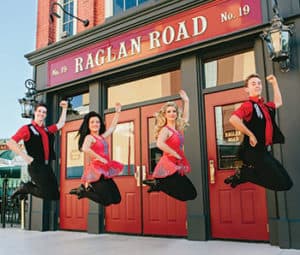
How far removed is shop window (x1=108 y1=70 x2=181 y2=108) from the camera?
6.71 meters

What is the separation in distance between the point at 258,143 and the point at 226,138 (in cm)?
282

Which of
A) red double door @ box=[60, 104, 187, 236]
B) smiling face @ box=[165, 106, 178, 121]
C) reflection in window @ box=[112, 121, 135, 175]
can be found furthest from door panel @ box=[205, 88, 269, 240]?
smiling face @ box=[165, 106, 178, 121]

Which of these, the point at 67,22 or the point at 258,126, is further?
the point at 67,22

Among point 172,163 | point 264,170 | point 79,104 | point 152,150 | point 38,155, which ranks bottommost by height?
point 264,170

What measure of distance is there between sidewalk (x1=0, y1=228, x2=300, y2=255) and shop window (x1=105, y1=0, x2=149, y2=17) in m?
4.57

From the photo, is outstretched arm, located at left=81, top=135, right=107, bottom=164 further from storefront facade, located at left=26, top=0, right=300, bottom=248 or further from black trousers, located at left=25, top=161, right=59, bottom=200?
storefront facade, located at left=26, top=0, right=300, bottom=248

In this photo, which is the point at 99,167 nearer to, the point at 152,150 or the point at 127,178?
the point at 152,150

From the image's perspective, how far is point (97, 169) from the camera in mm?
3680

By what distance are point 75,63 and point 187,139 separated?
3.14m

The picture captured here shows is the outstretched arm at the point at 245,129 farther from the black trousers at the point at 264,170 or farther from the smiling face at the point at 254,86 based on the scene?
the smiling face at the point at 254,86

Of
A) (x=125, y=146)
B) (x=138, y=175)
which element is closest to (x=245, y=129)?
(x=138, y=175)

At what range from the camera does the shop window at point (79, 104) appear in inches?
313

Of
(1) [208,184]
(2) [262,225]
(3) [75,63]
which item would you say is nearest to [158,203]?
(1) [208,184]

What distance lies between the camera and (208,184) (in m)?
5.89
